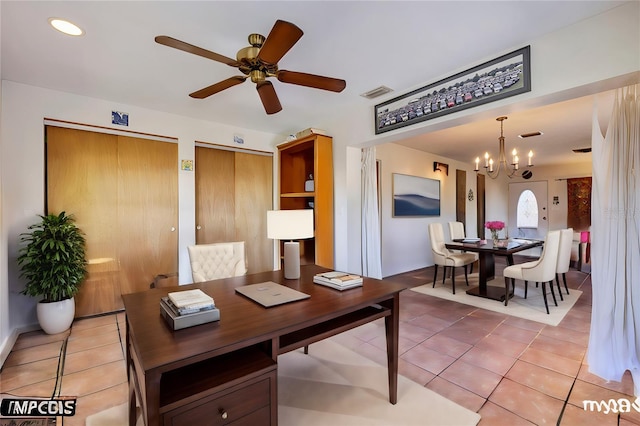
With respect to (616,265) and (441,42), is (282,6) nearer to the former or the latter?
(441,42)

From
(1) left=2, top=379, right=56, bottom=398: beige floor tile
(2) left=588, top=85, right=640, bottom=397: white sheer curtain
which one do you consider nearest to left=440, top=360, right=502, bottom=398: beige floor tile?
(2) left=588, top=85, right=640, bottom=397: white sheer curtain

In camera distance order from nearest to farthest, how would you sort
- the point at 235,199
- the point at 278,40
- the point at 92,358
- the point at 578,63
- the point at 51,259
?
the point at 278,40, the point at 578,63, the point at 92,358, the point at 51,259, the point at 235,199

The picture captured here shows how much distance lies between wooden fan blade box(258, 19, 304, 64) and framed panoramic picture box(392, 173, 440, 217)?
396 cm

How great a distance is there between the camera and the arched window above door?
7.89 metres

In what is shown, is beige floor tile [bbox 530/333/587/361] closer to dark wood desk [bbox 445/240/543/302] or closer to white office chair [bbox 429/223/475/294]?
dark wood desk [bbox 445/240/543/302]

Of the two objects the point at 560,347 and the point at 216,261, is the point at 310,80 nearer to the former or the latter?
the point at 216,261

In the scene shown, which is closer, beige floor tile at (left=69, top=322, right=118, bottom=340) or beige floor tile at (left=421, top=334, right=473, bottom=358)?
beige floor tile at (left=421, top=334, right=473, bottom=358)

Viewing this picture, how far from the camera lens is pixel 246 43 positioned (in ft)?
6.91

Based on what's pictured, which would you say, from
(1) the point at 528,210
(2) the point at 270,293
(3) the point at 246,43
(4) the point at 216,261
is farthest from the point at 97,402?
(1) the point at 528,210

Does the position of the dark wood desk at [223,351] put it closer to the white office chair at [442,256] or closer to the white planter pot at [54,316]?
the white planter pot at [54,316]

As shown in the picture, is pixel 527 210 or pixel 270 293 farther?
pixel 527 210

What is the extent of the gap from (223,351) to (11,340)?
3.02 metres

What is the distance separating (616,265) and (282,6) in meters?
2.87

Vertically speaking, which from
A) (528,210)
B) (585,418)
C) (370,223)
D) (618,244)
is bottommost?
(585,418)
